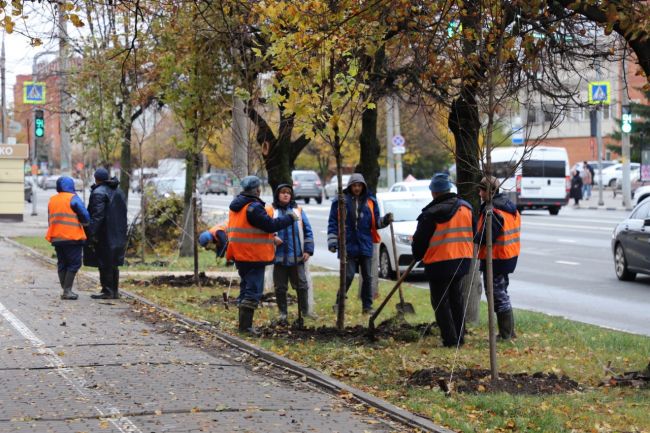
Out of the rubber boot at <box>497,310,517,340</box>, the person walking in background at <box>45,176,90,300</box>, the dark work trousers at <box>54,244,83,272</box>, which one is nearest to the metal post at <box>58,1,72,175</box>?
the person walking in background at <box>45,176,90,300</box>

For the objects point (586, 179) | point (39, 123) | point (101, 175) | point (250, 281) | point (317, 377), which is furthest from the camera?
point (586, 179)

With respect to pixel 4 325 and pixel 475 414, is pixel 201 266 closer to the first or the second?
pixel 4 325

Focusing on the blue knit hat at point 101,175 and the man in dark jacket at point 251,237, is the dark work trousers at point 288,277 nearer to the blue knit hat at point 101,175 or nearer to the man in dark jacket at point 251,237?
the man in dark jacket at point 251,237

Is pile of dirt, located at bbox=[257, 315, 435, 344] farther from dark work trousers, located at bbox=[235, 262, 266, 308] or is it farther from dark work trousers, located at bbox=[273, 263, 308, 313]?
dark work trousers, located at bbox=[273, 263, 308, 313]

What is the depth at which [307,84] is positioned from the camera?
10.5 meters

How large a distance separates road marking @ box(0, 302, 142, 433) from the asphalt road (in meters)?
6.95

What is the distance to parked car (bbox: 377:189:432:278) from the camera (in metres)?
19.9

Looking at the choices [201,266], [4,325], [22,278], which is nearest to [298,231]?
[4,325]

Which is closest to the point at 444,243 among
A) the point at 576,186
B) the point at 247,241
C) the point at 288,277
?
the point at 247,241

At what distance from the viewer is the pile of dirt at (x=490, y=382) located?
8.48 m

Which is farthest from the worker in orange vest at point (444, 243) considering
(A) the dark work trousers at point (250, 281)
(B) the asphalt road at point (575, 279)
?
(B) the asphalt road at point (575, 279)

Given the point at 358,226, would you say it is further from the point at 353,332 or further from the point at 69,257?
the point at 69,257

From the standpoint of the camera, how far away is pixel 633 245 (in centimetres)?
1806

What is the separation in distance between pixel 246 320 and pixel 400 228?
901cm
